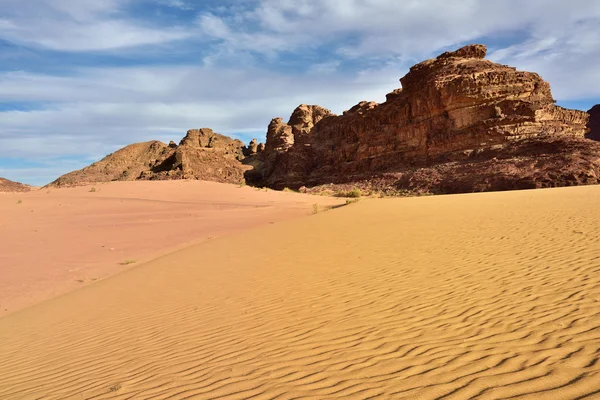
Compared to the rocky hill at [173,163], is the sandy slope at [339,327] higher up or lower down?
lower down

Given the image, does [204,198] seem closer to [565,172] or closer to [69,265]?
[69,265]

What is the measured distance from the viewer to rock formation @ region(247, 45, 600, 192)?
29.2 m

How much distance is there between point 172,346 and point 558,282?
17.3ft

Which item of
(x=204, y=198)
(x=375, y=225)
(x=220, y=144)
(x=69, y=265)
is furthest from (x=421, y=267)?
(x=220, y=144)

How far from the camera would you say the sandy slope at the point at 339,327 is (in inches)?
116

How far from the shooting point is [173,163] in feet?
133

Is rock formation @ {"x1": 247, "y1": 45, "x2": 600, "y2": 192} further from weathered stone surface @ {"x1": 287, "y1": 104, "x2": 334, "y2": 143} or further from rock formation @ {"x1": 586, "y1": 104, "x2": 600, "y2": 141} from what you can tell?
rock formation @ {"x1": 586, "y1": 104, "x2": 600, "y2": 141}

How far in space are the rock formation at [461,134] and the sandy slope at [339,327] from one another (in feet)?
74.2

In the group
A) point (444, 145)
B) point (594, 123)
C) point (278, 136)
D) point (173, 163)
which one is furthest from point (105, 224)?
point (594, 123)

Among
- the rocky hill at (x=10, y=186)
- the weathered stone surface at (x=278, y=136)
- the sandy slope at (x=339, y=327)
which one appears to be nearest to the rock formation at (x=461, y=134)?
the weathered stone surface at (x=278, y=136)

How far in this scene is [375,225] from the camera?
1342 cm

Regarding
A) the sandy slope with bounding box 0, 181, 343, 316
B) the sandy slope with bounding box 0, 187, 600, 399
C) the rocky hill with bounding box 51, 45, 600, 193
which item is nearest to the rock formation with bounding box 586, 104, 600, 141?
the rocky hill with bounding box 51, 45, 600, 193

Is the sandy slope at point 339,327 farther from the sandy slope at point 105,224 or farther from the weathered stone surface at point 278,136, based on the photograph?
the weathered stone surface at point 278,136

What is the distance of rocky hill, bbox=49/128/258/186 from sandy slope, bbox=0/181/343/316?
9.98 m
